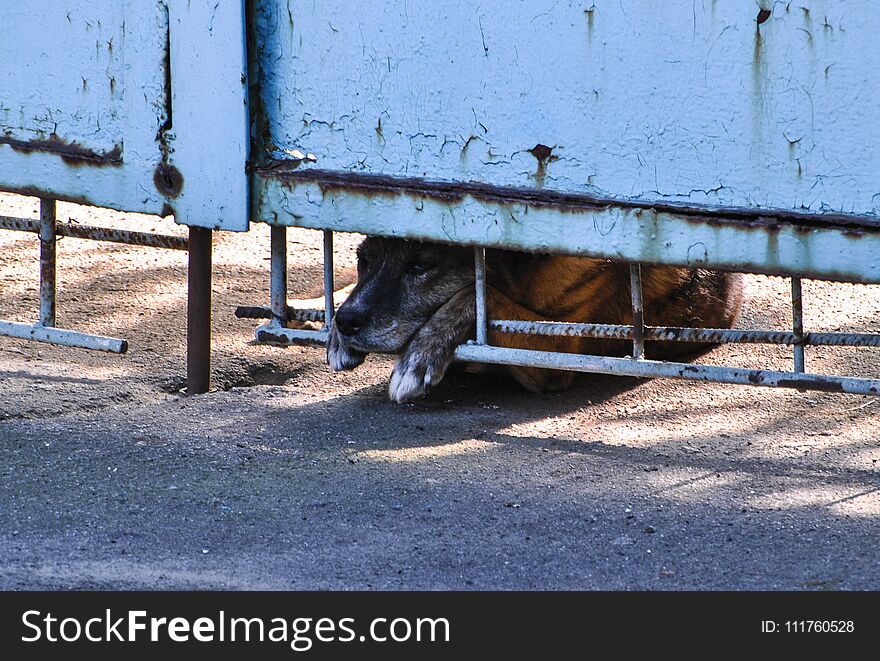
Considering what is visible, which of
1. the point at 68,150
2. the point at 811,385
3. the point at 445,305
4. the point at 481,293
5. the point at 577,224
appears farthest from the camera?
the point at 68,150

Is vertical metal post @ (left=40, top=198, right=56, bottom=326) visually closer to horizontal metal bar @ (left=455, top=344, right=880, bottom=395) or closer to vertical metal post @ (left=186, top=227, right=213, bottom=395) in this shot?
vertical metal post @ (left=186, top=227, right=213, bottom=395)

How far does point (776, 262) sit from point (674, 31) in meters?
0.74

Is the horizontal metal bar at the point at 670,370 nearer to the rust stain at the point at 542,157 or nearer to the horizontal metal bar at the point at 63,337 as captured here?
the rust stain at the point at 542,157

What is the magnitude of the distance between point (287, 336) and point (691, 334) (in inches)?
58.8

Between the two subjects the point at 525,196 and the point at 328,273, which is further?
the point at 328,273

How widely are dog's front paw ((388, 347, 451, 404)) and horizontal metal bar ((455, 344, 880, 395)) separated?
0.13 metres

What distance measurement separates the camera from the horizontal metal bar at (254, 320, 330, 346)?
15.2 ft

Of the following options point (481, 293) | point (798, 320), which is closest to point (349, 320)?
point (481, 293)

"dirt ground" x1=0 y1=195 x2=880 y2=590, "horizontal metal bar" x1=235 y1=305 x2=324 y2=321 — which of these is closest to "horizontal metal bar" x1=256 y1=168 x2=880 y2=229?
"horizontal metal bar" x1=235 y1=305 x2=324 y2=321

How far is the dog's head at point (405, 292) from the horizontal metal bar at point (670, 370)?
309mm

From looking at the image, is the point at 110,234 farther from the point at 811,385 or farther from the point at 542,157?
the point at 811,385

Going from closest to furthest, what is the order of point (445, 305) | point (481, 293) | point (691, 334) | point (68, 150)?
point (691, 334), point (481, 293), point (445, 305), point (68, 150)

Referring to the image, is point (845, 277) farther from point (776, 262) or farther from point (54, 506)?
point (54, 506)

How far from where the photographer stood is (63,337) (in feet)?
16.1
